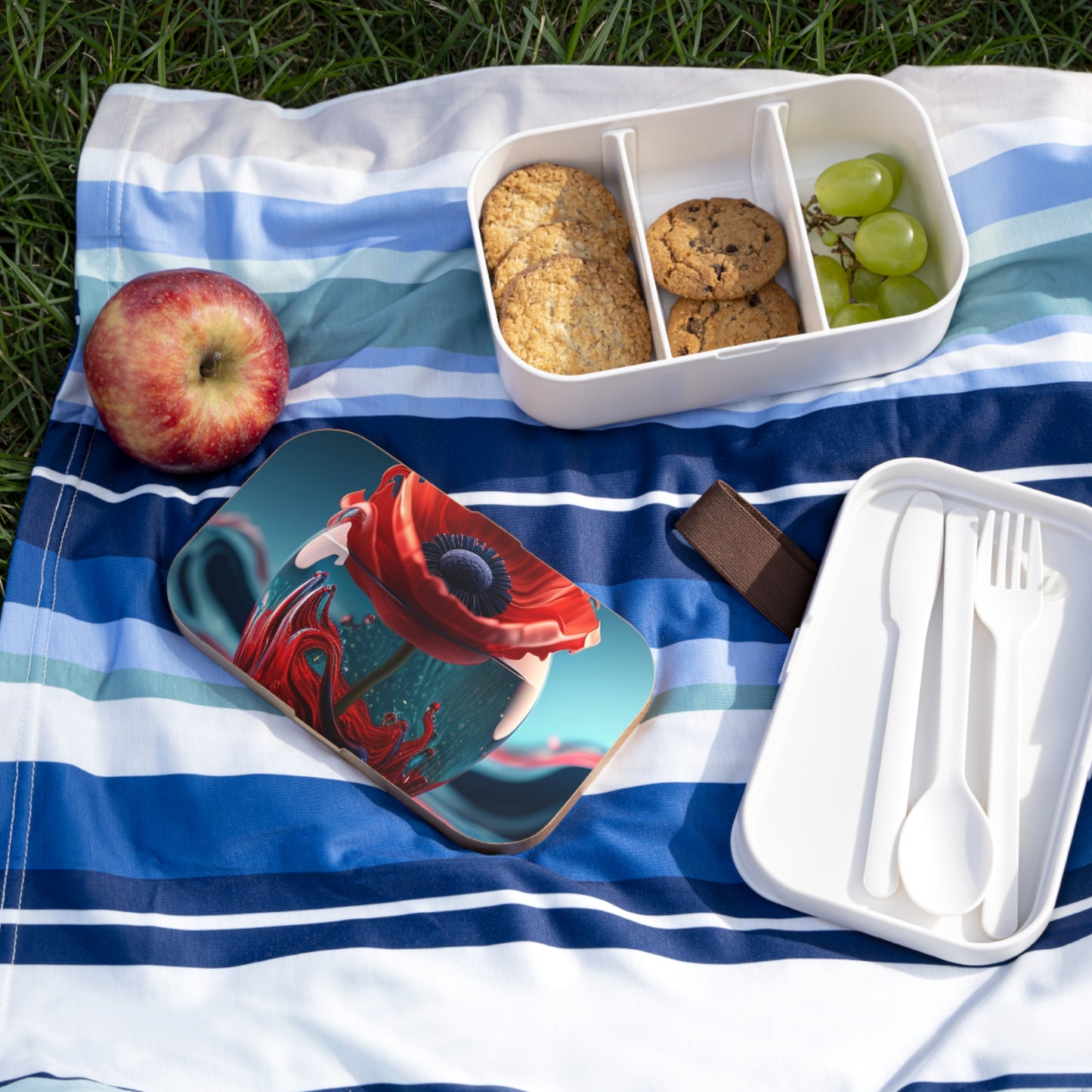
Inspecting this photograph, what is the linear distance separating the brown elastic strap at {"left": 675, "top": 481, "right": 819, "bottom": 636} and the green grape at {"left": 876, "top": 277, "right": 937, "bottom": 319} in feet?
0.73

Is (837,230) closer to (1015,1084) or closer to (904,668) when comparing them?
(904,668)

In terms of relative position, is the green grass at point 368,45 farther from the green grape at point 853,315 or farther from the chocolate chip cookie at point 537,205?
the green grape at point 853,315

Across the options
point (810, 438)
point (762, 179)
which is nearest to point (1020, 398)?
point (810, 438)

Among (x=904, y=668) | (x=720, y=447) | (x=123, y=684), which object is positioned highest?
(x=720, y=447)

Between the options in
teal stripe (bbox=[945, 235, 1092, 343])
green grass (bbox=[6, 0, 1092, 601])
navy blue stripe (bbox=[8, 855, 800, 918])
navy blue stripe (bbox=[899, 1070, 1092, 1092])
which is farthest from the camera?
green grass (bbox=[6, 0, 1092, 601])

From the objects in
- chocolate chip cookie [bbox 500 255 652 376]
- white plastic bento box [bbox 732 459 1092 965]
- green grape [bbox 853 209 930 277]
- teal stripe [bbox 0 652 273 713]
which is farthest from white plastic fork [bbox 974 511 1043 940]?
teal stripe [bbox 0 652 273 713]

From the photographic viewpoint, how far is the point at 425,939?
0.89 metres

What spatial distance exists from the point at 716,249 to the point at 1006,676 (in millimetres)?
443

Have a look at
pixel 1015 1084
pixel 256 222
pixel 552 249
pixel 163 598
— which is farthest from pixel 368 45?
pixel 1015 1084

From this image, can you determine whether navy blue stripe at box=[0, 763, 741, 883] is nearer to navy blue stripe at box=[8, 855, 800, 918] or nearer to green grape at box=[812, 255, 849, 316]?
navy blue stripe at box=[8, 855, 800, 918]

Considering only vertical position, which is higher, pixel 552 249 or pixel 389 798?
pixel 552 249

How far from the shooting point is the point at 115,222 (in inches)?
42.5

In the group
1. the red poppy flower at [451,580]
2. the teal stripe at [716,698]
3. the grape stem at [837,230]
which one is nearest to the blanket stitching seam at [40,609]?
the red poppy flower at [451,580]

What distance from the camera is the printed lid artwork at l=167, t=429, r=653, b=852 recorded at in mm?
910
